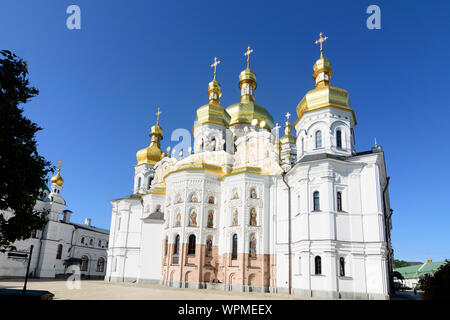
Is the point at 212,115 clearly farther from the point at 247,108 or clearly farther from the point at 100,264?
the point at 100,264

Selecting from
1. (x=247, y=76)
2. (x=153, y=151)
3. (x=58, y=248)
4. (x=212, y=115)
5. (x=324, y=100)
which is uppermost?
(x=247, y=76)

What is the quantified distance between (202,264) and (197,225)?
124 inches

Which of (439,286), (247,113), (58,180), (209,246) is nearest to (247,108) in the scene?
(247,113)

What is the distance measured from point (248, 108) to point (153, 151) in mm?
13337

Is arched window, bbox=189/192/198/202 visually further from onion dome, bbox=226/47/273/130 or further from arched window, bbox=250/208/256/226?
onion dome, bbox=226/47/273/130

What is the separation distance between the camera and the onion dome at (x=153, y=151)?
140ft

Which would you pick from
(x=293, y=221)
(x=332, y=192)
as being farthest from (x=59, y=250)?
(x=332, y=192)

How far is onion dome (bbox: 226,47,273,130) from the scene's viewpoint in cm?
3866

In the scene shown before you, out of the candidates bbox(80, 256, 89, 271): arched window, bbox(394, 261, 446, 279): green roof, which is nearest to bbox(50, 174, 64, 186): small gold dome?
bbox(80, 256, 89, 271): arched window

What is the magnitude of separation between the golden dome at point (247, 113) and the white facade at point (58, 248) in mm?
21771

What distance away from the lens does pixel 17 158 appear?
1066 centimetres

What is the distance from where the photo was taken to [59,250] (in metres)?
A: 45.7

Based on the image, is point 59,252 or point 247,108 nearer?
point 247,108

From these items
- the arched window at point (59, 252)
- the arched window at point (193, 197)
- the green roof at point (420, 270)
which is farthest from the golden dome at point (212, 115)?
the green roof at point (420, 270)
